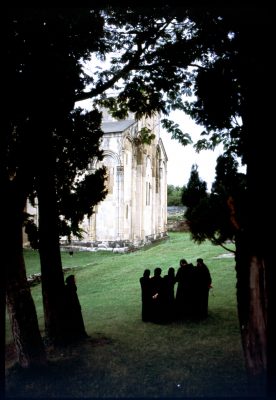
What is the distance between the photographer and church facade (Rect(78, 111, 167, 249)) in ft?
82.9

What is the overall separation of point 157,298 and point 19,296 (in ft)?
12.4

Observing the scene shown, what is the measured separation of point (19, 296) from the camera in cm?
600

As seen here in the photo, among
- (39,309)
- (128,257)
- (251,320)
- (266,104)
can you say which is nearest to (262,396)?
(251,320)

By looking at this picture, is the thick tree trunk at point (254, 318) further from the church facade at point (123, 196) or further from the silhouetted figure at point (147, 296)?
the church facade at point (123, 196)

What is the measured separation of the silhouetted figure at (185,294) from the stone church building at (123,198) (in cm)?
1430

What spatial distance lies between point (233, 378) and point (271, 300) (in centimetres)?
238

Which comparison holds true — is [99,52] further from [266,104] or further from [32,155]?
[266,104]

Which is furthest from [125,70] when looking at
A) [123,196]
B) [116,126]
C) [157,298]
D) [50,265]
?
[116,126]

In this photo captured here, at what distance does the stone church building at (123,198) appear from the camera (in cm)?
2525

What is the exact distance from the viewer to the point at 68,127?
759cm

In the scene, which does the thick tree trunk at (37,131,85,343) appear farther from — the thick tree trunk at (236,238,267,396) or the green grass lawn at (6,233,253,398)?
the thick tree trunk at (236,238,267,396)

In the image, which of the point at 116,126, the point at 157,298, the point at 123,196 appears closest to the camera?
the point at 157,298

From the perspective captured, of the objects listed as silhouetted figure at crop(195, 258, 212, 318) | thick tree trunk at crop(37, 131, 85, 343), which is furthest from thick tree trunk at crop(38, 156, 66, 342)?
silhouetted figure at crop(195, 258, 212, 318)

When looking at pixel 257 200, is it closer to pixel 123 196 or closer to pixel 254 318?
pixel 254 318
